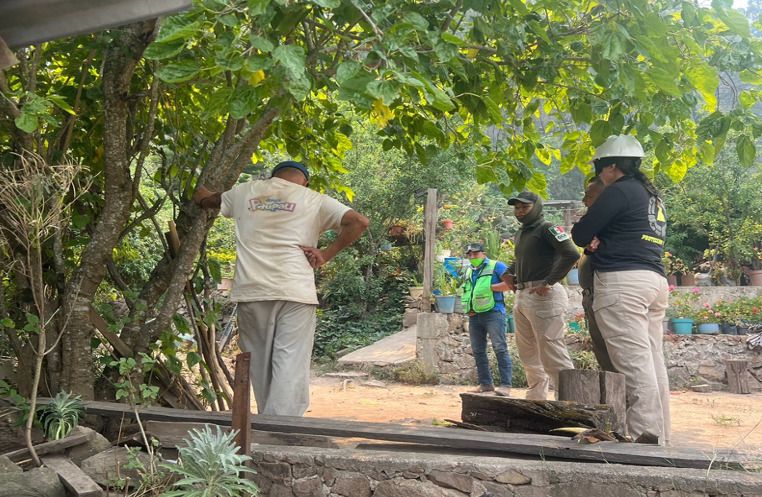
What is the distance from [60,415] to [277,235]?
60.3 inches

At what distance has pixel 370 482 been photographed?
127 inches

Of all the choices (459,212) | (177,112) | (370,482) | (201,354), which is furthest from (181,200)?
(459,212)

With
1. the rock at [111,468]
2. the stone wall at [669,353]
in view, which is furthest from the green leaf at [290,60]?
the stone wall at [669,353]

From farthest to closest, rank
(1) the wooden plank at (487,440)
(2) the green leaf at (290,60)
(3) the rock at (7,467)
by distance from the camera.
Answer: (3) the rock at (7,467) < (1) the wooden plank at (487,440) < (2) the green leaf at (290,60)

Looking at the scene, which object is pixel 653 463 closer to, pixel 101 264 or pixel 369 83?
pixel 369 83

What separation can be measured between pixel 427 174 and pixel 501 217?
9.65 ft

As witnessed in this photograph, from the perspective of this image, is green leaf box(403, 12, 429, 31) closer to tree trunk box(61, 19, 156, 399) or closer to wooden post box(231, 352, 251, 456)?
wooden post box(231, 352, 251, 456)

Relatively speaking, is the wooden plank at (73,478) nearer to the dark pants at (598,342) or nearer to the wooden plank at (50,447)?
the wooden plank at (50,447)

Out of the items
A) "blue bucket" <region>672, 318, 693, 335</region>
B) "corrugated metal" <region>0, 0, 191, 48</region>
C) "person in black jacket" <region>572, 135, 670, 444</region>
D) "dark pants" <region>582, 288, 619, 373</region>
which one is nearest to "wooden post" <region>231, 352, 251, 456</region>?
"corrugated metal" <region>0, 0, 191, 48</region>

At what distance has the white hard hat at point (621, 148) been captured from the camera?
436cm

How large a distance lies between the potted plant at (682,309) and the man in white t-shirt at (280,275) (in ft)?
29.2

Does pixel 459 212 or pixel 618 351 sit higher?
pixel 459 212

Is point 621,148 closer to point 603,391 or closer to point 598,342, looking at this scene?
point 598,342

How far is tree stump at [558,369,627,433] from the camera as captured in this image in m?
3.75
